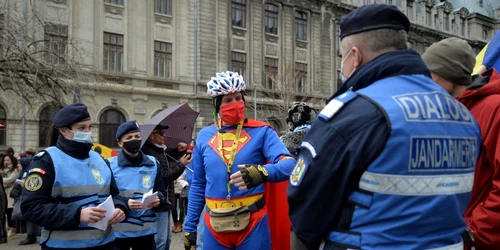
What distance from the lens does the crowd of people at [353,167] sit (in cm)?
189

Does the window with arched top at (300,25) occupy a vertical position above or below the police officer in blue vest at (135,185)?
above

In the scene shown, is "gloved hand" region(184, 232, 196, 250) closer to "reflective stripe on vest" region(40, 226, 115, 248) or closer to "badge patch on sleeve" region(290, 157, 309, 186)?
"reflective stripe on vest" region(40, 226, 115, 248)

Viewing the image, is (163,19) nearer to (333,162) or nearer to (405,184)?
(333,162)

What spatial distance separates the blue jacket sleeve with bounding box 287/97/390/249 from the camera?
1.88m

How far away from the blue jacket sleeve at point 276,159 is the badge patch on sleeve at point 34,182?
1.79 m

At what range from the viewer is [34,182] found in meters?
3.81

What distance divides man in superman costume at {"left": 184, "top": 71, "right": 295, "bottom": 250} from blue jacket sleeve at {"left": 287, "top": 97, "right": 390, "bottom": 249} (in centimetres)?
161

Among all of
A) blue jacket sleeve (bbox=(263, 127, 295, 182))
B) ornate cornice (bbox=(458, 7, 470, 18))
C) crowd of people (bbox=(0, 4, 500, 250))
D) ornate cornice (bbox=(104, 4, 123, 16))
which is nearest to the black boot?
crowd of people (bbox=(0, 4, 500, 250))

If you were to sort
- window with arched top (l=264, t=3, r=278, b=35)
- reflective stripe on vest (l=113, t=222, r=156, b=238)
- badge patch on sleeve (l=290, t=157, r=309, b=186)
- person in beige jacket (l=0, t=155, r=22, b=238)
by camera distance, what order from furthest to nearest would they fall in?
1. window with arched top (l=264, t=3, r=278, b=35)
2. person in beige jacket (l=0, t=155, r=22, b=238)
3. reflective stripe on vest (l=113, t=222, r=156, b=238)
4. badge patch on sleeve (l=290, t=157, r=309, b=186)

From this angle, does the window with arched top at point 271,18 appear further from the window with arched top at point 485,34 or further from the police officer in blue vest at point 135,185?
the window with arched top at point 485,34

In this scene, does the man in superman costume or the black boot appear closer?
the man in superman costume

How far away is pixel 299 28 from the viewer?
1328 inches

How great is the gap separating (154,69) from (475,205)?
84.0ft

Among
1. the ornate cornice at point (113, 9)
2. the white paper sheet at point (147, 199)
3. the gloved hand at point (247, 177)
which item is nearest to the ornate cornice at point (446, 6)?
the ornate cornice at point (113, 9)
